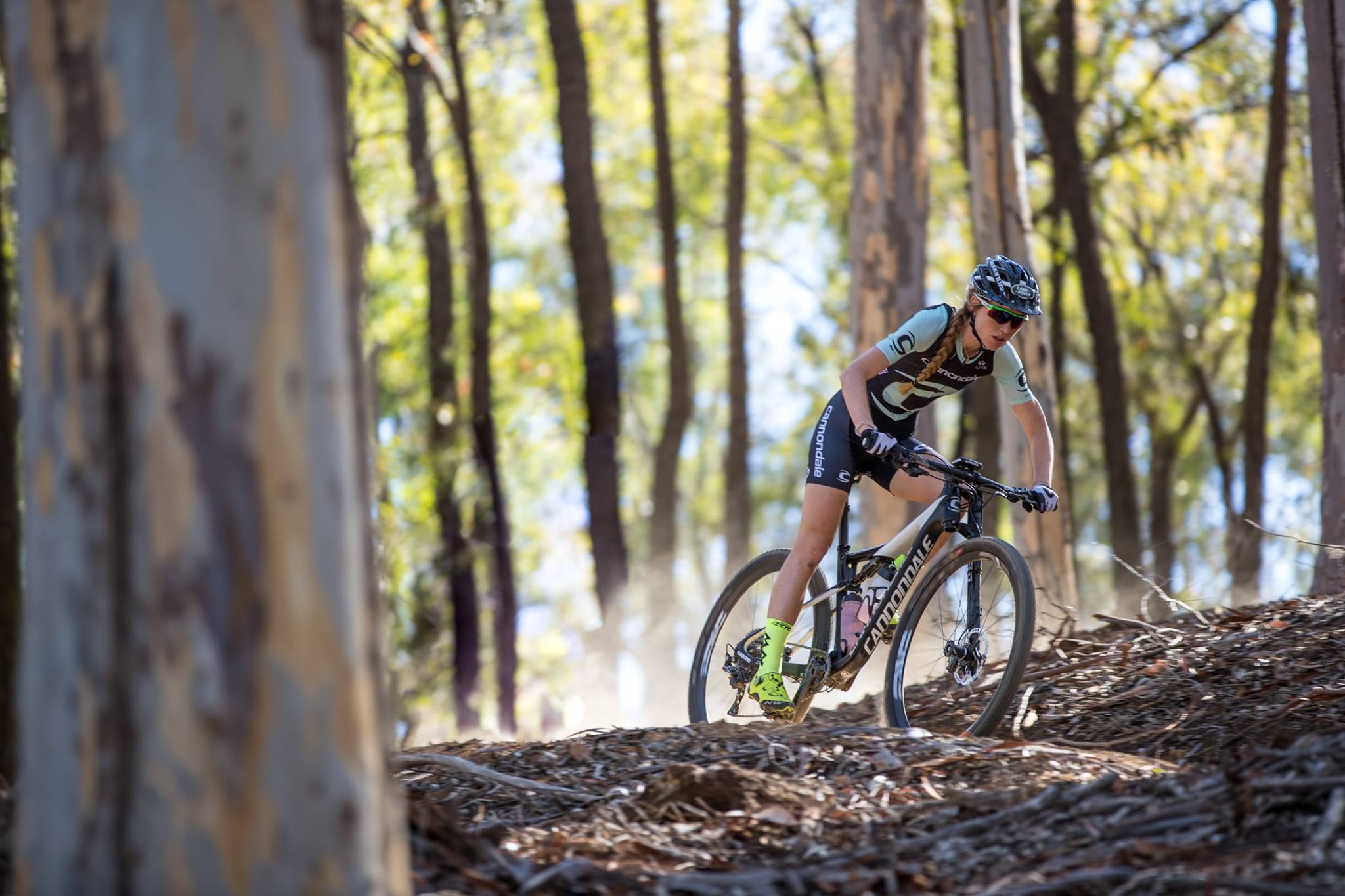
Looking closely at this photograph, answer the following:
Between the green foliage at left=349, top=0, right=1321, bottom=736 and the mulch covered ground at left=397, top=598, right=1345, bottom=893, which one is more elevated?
the green foliage at left=349, top=0, right=1321, bottom=736

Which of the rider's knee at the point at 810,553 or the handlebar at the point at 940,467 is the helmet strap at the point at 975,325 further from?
the rider's knee at the point at 810,553

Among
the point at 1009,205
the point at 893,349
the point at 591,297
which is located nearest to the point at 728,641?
the point at 893,349

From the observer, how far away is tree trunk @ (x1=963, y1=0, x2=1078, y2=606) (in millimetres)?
10727

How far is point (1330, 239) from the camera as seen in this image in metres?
8.19

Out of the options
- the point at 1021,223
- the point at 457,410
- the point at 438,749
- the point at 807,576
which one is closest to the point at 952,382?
the point at 807,576

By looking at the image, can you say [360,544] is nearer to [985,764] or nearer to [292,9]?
[292,9]

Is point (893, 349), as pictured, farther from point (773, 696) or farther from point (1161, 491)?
point (1161, 491)

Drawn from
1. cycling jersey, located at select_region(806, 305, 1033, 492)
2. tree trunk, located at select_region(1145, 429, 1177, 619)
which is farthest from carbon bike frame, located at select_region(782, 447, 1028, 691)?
tree trunk, located at select_region(1145, 429, 1177, 619)

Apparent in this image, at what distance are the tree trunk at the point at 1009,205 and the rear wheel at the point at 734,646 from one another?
11.4ft

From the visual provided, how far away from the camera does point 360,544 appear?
8.32 feet

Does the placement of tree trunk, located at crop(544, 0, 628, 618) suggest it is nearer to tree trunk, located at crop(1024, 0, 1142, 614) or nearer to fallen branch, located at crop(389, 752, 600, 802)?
tree trunk, located at crop(1024, 0, 1142, 614)

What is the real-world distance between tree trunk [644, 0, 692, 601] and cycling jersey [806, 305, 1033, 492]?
460 inches

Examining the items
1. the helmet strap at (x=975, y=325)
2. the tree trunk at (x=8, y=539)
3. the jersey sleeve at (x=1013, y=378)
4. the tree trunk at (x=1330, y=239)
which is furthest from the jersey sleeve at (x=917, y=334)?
the tree trunk at (x=8, y=539)

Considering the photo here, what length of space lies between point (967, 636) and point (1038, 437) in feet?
3.45
